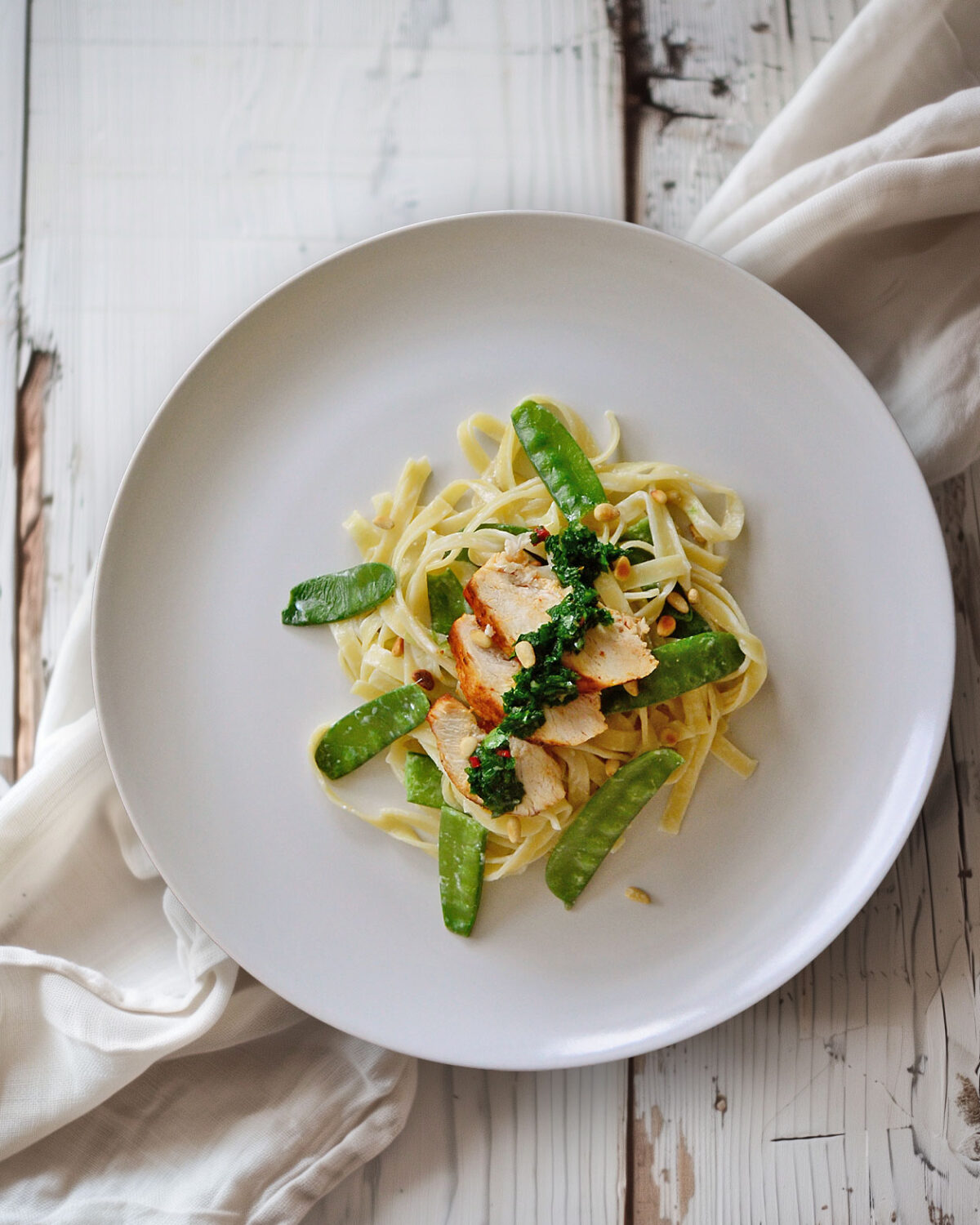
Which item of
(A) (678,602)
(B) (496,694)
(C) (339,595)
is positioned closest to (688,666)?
(A) (678,602)

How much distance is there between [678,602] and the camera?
3217 mm

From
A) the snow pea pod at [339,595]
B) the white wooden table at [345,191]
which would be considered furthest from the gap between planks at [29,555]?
the snow pea pod at [339,595]

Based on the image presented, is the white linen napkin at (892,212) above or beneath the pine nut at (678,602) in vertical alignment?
above

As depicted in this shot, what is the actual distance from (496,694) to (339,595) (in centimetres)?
70

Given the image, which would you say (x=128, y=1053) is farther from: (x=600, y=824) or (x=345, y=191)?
(x=345, y=191)

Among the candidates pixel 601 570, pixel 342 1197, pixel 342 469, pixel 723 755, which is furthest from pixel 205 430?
pixel 342 1197

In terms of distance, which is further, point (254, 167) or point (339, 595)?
point (254, 167)

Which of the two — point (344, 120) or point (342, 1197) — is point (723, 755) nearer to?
point (342, 1197)

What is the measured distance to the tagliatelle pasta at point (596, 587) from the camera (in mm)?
3213

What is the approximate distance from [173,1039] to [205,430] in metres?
2.23

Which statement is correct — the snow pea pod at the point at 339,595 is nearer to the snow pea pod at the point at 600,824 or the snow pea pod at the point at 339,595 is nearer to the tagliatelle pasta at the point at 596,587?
the tagliatelle pasta at the point at 596,587

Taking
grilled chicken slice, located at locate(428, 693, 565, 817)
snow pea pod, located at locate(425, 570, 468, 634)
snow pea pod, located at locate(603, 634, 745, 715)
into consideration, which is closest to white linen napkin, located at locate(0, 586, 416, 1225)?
grilled chicken slice, located at locate(428, 693, 565, 817)

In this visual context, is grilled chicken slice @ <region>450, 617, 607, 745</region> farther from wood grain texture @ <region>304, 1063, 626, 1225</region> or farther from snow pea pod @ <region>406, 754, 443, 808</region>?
wood grain texture @ <region>304, 1063, 626, 1225</region>

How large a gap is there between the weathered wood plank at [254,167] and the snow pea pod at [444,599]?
158 cm
